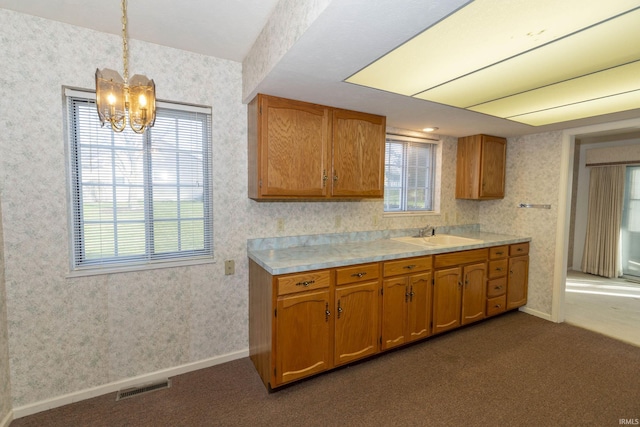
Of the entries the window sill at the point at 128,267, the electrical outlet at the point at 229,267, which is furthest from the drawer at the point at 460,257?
the window sill at the point at 128,267

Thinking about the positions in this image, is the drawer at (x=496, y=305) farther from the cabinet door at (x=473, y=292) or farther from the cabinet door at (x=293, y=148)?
the cabinet door at (x=293, y=148)

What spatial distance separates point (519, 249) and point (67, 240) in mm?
4443

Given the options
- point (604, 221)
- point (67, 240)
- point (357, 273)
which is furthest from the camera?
point (604, 221)

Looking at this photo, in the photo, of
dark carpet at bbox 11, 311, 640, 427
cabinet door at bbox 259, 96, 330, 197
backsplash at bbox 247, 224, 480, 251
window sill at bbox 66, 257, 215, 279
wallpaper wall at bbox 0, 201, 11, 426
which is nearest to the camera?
wallpaper wall at bbox 0, 201, 11, 426

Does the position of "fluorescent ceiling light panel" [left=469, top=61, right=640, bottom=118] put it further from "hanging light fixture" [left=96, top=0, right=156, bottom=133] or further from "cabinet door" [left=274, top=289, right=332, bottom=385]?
"hanging light fixture" [left=96, top=0, right=156, bottom=133]

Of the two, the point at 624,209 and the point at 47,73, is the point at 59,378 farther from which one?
the point at 624,209

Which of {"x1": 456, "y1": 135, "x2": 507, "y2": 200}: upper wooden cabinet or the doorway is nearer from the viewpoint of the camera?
{"x1": 456, "y1": 135, "x2": 507, "y2": 200}: upper wooden cabinet

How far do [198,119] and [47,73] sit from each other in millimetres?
A: 910

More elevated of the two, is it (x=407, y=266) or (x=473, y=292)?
(x=407, y=266)

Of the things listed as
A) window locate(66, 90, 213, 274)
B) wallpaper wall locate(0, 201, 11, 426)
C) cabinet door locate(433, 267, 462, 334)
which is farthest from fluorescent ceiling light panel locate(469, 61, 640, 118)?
wallpaper wall locate(0, 201, 11, 426)

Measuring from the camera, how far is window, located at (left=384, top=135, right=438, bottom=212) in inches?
135

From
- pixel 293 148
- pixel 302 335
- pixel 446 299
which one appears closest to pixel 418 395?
pixel 302 335

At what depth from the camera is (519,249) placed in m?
3.48

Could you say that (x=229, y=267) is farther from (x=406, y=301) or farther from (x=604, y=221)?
(x=604, y=221)
